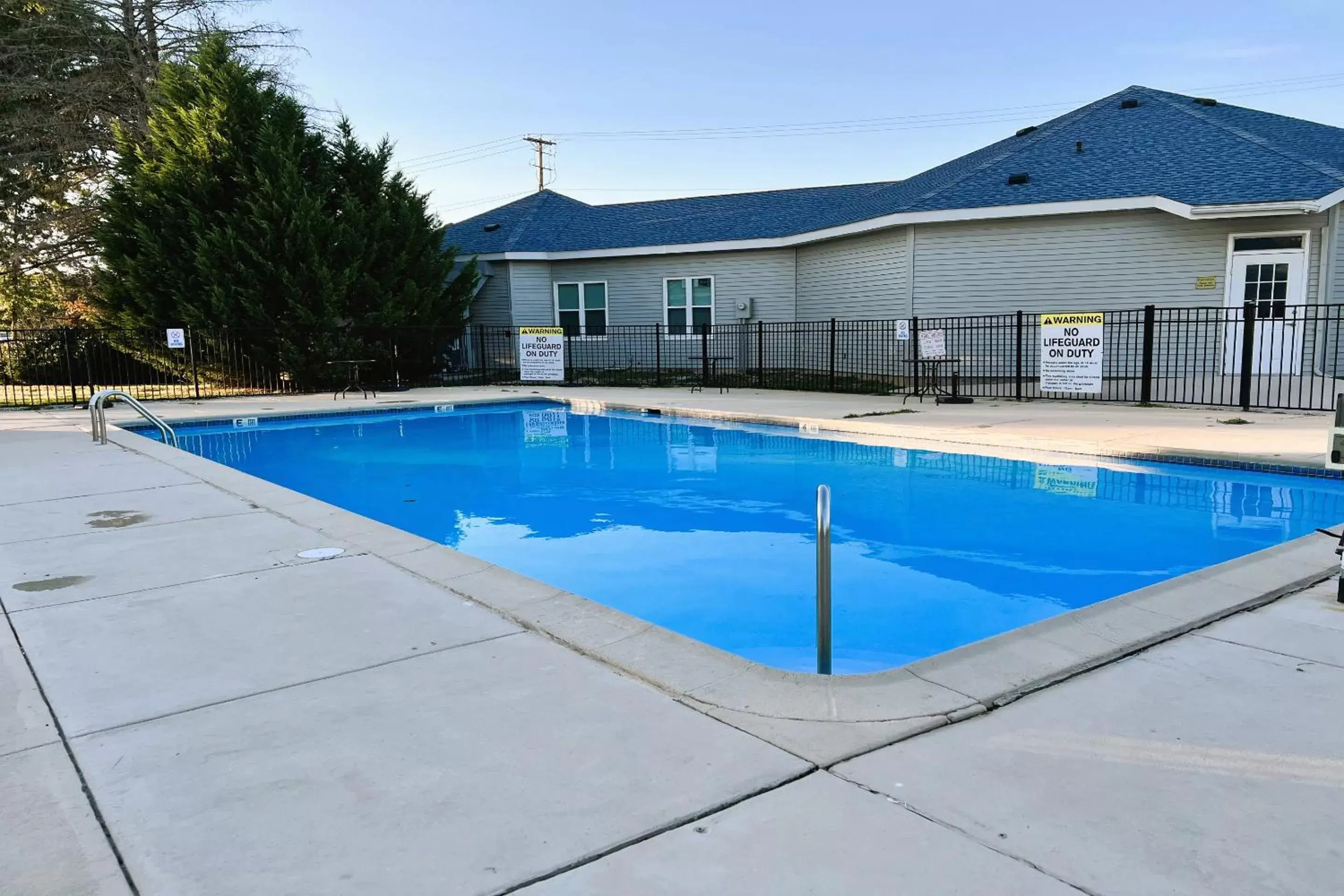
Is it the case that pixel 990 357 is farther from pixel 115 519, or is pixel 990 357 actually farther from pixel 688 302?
pixel 115 519

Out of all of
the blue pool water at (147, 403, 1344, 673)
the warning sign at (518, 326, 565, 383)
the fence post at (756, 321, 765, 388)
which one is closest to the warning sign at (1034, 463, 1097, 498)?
the blue pool water at (147, 403, 1344, 673)

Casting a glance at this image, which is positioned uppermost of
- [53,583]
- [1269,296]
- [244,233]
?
[244,233]

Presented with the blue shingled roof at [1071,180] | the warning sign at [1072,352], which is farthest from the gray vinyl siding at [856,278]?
the warning sign at [1072,352]

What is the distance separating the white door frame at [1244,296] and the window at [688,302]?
10.7 meters

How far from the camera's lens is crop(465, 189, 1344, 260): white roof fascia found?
530 inches

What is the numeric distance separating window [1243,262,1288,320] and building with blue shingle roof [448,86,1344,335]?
0.03 m

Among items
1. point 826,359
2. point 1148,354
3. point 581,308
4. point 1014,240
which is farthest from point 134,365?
point 1148,354

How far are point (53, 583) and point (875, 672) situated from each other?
4192mm

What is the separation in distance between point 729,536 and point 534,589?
121 inches

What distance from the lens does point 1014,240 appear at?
52.4 ft

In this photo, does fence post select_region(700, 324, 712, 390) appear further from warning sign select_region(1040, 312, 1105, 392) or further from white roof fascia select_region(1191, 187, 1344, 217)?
white roof fascia select_region(1191, 187, 1344, 217)

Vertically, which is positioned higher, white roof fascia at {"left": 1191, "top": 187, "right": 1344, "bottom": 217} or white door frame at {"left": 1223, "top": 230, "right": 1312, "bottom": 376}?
white roof fascia at {"left": 1191, "top": 187, "right": 1344, "bottom": 217}

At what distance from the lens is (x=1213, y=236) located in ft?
47.8

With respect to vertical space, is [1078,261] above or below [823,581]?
above
